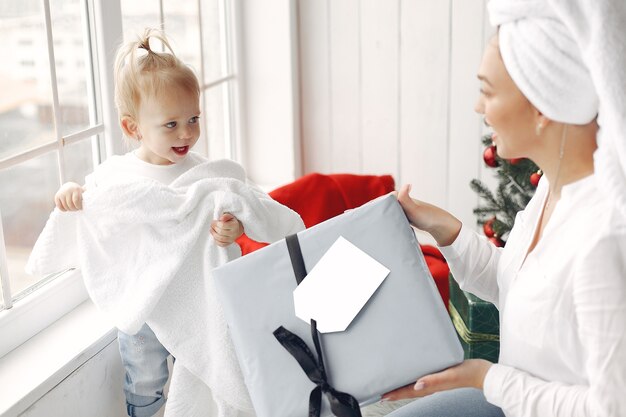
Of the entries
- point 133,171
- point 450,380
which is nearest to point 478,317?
point 450,380

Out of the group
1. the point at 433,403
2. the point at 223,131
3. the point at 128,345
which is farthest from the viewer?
the point at 223,131

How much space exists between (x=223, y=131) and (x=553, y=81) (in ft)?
6.02

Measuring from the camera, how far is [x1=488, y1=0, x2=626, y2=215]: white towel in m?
1.20

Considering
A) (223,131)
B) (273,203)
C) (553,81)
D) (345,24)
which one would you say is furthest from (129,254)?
(345,24)

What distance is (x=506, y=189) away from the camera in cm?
262

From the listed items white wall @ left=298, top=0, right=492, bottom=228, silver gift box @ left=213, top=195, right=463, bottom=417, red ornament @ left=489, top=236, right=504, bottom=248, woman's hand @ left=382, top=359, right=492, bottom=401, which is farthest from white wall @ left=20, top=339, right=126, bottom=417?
white wall @ left=298, top=0, right=492, bottom=228

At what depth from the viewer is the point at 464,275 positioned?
5.53ft

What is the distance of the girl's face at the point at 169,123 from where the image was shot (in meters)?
1.69

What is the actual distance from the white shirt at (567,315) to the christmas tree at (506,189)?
97cm

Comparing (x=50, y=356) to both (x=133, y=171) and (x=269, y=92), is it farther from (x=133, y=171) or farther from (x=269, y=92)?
(x=269, y=92)

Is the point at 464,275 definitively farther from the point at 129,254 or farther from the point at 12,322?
the point at 12,322

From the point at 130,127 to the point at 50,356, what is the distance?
518 millimetres

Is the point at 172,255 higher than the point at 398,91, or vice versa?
the point at 398,91

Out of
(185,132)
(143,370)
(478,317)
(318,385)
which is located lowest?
(478,317)
